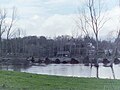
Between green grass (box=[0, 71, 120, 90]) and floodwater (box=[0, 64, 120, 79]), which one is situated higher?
green grass (box=[0, 71, 120, 90])

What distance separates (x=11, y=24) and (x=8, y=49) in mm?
22341

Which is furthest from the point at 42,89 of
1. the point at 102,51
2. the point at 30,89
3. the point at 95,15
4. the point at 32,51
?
the point at 32,51

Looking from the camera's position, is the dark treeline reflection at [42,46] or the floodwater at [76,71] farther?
the dark treeline reflection at [42,46]

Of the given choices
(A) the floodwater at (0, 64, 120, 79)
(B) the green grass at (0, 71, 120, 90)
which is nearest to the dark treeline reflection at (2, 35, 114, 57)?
(A) the floodwater at (0, 64, 120, 79)

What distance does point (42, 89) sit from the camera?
10211 millimetres

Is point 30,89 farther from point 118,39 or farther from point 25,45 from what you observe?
point 25,45

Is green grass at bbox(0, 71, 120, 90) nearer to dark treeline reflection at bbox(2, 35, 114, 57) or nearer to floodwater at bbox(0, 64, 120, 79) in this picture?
floodwater at bbox(0, 64, 120, 79)

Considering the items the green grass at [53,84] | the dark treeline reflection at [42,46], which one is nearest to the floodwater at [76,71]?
the green grass at [53,84]

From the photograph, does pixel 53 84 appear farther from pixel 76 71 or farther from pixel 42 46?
pixel 42 46

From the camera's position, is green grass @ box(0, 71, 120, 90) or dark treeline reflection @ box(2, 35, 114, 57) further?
dark treeline reflection @ box(2, 35, 114, 57)

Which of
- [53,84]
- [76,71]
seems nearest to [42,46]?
[76,71]

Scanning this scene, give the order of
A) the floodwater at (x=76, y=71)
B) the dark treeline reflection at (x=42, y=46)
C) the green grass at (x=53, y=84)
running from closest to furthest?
the green grass at (x=53, y=84), the floodwater at (x=76, y=71), the dark treeline reflection at (x=42, y=46)

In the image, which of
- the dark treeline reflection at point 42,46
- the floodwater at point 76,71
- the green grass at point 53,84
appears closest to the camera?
the green grass at point 53,84

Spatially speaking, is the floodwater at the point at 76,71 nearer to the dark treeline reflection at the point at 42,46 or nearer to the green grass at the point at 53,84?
the green grass at the point at 53,84
